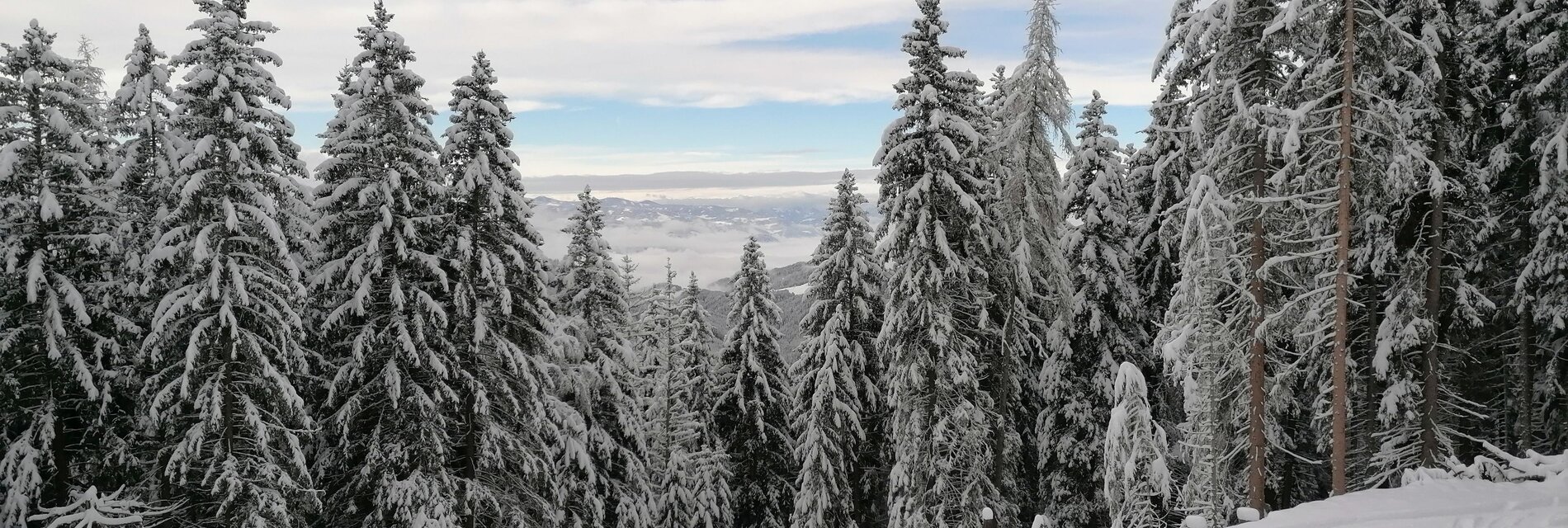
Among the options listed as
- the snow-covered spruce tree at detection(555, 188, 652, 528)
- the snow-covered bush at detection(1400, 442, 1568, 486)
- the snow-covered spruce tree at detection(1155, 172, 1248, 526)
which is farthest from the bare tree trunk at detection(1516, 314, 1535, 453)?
the snow-covered spruce tree at detection(555, 188, 652, 528)

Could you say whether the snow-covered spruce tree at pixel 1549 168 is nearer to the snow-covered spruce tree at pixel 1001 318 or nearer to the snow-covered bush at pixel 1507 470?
the snow-covered bush at pixel 1507 470

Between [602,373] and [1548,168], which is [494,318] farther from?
[1548,168]

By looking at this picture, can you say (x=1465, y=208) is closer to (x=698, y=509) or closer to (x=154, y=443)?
(x=698, y=509)

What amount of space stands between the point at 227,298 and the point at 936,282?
14.3 m

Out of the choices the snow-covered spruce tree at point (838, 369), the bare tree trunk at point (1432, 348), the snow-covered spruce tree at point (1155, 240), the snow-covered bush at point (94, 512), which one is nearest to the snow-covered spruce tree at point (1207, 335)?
the snow-covered spruce tree at point (1155, 240)

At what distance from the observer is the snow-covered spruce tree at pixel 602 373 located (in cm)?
2406

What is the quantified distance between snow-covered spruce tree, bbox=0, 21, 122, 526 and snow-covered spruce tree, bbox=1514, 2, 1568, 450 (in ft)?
96.0

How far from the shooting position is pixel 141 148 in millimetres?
19016

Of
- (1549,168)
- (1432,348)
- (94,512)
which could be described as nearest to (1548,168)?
(1549,168)

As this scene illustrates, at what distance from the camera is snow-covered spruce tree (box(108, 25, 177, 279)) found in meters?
17.3

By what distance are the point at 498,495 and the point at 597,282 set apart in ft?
23.0

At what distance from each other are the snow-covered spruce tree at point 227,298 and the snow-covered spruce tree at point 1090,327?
701 inches

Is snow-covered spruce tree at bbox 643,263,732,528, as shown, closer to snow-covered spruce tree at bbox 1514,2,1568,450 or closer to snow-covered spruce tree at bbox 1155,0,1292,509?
snow-covered spruce tree at bbox 1155,0,1292,509

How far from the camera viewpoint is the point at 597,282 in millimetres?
24828
